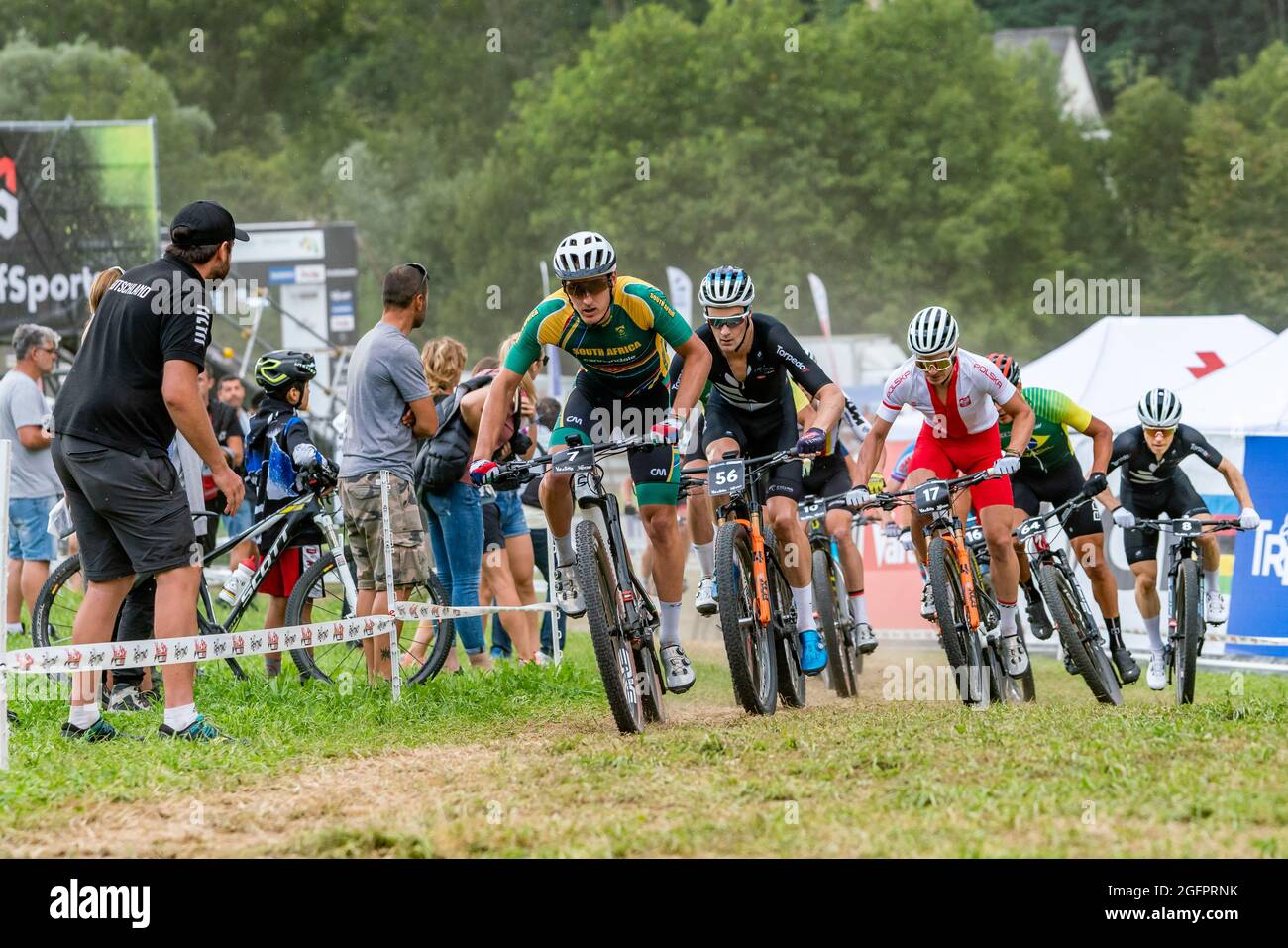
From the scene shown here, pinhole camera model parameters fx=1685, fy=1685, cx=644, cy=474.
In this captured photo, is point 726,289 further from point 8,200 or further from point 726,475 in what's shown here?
point 8,200

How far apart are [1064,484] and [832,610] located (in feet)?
6.88

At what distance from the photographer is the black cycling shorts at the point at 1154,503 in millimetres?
12289

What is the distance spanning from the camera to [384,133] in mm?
77750

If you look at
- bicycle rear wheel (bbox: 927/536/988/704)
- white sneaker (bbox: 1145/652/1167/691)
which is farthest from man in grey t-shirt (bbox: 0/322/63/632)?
white sneaker (bbox: 1145/652/1167/691)

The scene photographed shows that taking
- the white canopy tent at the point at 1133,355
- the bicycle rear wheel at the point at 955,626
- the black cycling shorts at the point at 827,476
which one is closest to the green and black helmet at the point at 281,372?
the bicycle rear wheel at the point at 955,626

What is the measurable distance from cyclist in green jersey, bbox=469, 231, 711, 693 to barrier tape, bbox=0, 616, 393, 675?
1322mm

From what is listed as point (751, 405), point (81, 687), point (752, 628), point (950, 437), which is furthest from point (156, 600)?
point (950, 437)

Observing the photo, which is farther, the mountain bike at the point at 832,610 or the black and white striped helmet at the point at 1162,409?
the black and white striped helmet at the point at 1162,409

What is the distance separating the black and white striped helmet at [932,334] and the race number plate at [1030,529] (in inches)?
60.3

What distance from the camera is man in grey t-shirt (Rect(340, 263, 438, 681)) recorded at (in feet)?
30.6

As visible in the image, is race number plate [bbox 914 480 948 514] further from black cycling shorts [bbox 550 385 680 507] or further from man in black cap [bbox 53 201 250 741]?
man in black cap [bbox 53 201 250 741]

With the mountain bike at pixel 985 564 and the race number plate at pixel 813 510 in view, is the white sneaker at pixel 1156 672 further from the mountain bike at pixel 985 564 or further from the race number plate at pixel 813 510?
the race number plate at pixel 813 510

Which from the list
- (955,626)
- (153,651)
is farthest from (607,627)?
(955,626)

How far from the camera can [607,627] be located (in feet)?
24.7
